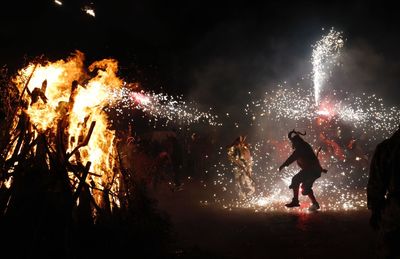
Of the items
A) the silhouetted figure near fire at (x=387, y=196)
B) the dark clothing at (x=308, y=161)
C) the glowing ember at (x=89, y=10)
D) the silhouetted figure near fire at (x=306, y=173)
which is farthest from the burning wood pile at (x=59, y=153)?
the glowing ember at (x=89, y=10)

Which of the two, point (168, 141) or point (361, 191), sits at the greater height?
point (168, 141)

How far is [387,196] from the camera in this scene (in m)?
3.63

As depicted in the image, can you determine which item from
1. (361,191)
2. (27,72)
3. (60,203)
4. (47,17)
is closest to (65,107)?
(27,72)

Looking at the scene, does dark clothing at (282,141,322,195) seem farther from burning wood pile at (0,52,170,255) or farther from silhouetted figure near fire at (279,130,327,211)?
burning wood pile at (0,52,170,255)

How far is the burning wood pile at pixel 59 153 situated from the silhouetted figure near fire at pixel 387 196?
3.45m

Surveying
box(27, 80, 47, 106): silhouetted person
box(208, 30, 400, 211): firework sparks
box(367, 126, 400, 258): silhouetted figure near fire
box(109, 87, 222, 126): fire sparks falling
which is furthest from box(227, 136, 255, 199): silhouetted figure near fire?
box(367, 126, 400, 258): silhouetted figure near fire

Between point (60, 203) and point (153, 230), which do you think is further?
point (153, 230)

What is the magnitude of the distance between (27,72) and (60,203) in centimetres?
266

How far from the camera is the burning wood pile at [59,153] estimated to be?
4.48 m

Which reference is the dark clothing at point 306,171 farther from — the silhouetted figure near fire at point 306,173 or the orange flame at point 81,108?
the orange flame at point 81,108

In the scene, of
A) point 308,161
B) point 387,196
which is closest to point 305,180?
point 308,161

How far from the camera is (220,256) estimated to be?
5.18 meters

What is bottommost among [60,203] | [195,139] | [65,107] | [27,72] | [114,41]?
[60,203]

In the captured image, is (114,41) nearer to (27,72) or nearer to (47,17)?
(47,17)
